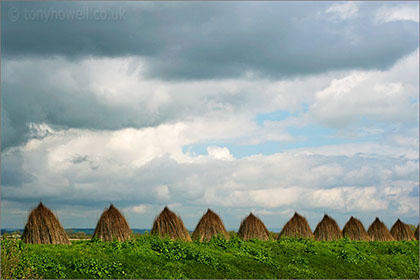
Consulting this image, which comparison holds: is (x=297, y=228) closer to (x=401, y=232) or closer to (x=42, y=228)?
(x=401, y=232)

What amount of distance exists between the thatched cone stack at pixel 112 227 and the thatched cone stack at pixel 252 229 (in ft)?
26.0

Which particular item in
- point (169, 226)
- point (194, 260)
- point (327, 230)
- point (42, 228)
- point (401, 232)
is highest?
point (401, 232)

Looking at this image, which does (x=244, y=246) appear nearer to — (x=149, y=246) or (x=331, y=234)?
(x=149, y=246)

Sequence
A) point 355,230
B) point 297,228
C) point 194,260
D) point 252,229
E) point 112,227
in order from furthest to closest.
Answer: point 355,230, point 297,228, point 252,229, point 112,227, point 194,260

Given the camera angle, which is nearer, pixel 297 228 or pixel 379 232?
pixel 297 228

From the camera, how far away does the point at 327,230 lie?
1256 inches

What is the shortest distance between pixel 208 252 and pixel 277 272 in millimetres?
2938

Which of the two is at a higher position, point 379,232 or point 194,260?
point 379,232

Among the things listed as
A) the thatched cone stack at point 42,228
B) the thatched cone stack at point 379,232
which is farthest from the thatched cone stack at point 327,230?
the thatched cone stack at point 42,228

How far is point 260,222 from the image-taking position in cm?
2702

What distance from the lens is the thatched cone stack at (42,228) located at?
709 inches

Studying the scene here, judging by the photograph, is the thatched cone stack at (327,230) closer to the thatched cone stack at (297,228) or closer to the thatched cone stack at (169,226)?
the thatched cone stack at (297,228)

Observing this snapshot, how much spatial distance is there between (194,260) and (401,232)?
2598 centimetres

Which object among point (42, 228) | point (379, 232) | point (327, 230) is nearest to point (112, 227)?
point (42, 228)
